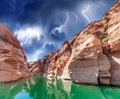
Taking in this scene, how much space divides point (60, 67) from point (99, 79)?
33724mm

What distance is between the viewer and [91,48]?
1120 inches

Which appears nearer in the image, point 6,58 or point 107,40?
point 6,58

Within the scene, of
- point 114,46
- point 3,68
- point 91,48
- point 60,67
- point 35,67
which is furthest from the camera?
point 35,67

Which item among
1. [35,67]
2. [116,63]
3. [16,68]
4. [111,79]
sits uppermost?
[35,67]

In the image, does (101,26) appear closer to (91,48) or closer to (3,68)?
(91,48)

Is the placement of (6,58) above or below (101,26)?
below

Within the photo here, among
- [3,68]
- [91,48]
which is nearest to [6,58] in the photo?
[3,68]

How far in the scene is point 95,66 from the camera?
90.0 feet

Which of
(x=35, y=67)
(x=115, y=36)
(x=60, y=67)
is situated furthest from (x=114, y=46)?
(x=35, y=67)

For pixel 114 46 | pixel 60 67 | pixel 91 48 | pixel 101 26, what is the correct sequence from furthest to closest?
pixel 60 67 → pixel 101 26 → pixel 91 48 → pixel 114 46

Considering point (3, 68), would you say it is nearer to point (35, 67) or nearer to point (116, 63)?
point (116, 63)

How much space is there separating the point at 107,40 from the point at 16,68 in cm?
1633

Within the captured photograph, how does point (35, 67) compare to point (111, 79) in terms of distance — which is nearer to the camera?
point (111, 79)

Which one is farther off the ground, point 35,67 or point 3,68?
point 35,67
